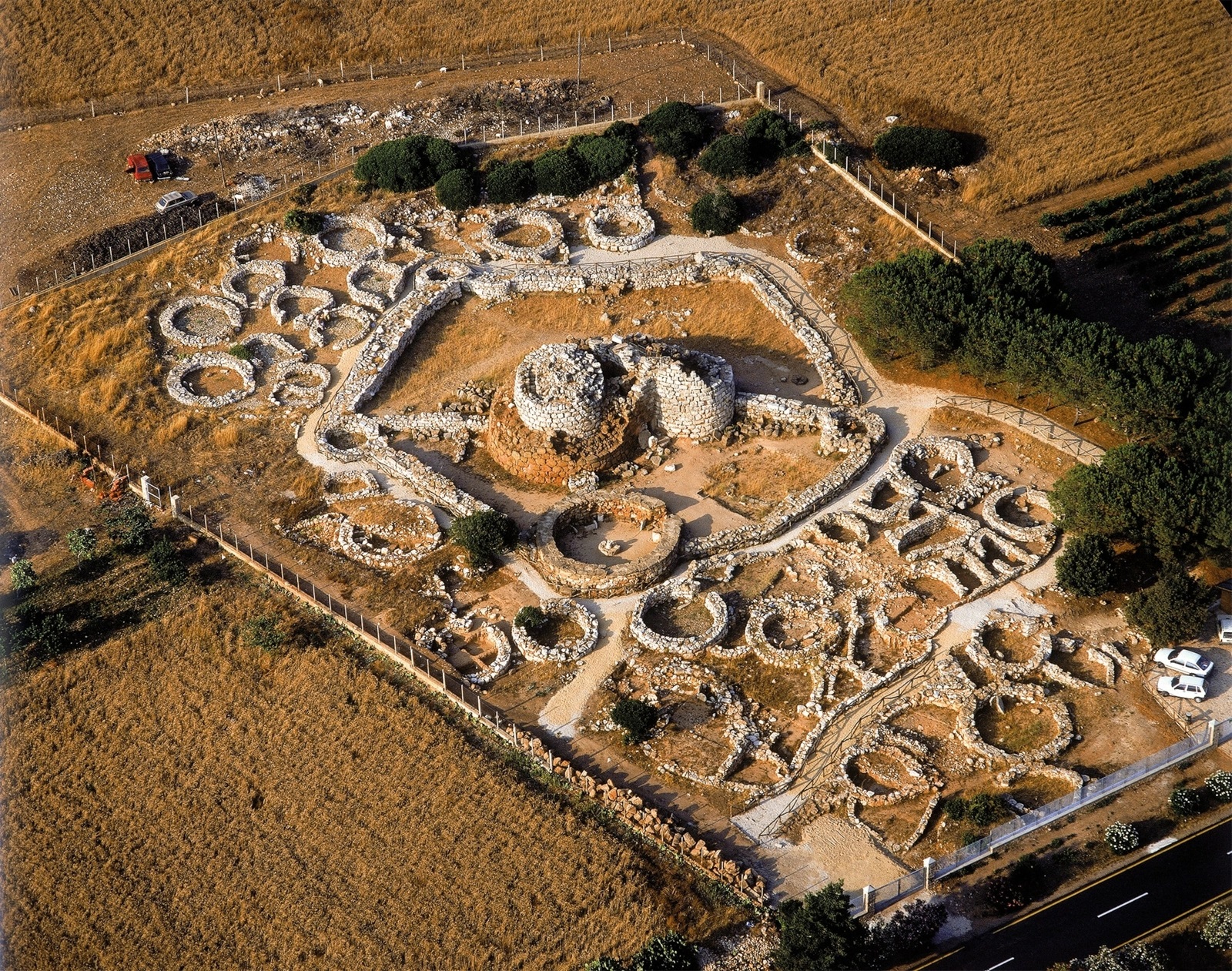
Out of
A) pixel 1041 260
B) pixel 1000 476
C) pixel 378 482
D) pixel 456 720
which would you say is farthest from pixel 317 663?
pixel 1041 260

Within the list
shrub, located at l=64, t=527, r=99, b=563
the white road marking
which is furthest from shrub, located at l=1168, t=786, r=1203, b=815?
shrub, located at l=64, t=527, r=99, b=563

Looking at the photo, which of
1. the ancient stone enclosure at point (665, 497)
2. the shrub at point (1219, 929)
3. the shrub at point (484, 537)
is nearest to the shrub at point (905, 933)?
the ancient stone enclosure at point (665, 497)

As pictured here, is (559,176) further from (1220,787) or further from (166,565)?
(1220,787)

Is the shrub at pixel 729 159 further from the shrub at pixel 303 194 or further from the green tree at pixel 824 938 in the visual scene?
the green tree at pixel 824 938

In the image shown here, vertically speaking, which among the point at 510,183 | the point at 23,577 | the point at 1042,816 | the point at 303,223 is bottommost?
the point at 1042,816

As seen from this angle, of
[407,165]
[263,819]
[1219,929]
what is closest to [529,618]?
[263,819]

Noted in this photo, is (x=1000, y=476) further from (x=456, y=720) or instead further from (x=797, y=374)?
(x=456, y=720)
